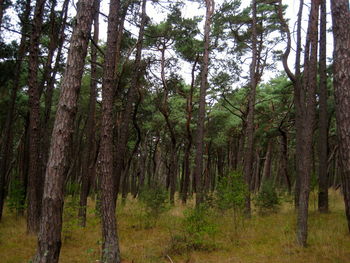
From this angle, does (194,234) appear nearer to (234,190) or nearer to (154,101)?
(234,190)

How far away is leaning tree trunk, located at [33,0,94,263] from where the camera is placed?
5008 mm

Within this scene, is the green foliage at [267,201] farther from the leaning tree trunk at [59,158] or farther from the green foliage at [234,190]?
the leaning tree trunk at [59,158]

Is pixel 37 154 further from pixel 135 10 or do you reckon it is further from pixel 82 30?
pixel 135 10

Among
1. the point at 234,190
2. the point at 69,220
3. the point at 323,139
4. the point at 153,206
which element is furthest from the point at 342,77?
the point at 153,206

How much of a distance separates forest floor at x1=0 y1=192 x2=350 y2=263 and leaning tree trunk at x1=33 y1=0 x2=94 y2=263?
1629 mm

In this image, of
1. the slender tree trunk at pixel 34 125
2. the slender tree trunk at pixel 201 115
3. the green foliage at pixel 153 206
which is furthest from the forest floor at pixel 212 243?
the slender tree trunk at pixel 201 115

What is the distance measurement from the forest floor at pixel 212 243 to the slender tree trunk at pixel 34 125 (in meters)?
0.76

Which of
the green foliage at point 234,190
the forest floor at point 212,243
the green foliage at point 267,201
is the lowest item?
the forest floor at point 212,243

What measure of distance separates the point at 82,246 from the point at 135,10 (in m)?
8.98

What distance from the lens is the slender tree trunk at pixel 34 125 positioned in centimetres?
927

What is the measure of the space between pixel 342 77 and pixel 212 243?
607 cm

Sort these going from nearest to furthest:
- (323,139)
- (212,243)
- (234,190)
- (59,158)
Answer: (59,158) < (212,243) < (234,190) < (323,139)

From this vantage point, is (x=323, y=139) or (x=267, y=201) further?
(x=267, y=201)

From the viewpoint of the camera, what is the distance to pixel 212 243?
914 centimetres
